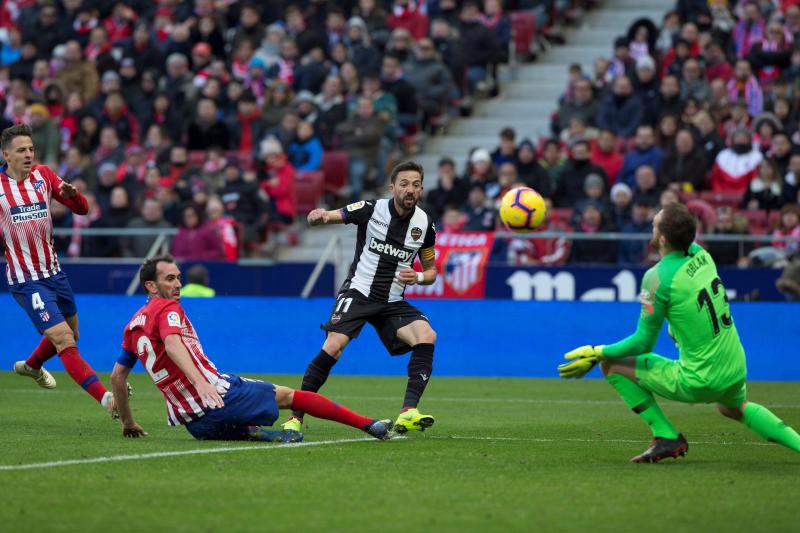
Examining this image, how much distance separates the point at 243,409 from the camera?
31.0 feet

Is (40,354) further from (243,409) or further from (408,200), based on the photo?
(408,200)

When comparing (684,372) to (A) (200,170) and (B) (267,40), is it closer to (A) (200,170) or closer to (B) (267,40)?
(A) (200,170)

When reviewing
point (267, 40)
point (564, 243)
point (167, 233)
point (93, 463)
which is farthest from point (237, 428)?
point (267, 40)

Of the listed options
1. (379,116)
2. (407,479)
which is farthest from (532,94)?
(407,479)

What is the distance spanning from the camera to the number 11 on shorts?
10.7 m

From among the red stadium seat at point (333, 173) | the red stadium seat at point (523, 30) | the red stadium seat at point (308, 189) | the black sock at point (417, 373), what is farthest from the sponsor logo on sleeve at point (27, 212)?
the red stadium seat at point (523, 30)

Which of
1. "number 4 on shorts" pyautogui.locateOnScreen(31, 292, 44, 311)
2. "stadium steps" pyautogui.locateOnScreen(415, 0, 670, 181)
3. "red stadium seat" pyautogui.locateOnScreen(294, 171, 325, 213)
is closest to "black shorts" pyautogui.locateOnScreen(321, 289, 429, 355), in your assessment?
"number 4 on shorts" pyautogui.locateOnScreen(31, 292, 44, 311)

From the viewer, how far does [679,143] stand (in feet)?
67.3

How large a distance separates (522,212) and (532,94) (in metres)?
13.7

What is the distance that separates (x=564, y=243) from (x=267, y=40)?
9.62m

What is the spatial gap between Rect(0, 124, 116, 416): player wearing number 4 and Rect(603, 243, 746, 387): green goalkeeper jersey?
497cm

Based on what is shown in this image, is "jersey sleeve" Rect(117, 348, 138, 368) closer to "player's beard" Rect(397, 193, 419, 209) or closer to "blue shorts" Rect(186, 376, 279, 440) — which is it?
"blue shorts" Rect(186, 376, 279, 440)

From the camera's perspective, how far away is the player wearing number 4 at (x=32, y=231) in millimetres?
11320

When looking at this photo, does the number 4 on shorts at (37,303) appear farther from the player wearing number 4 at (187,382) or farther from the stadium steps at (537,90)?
the stadium steps at (537,90)
